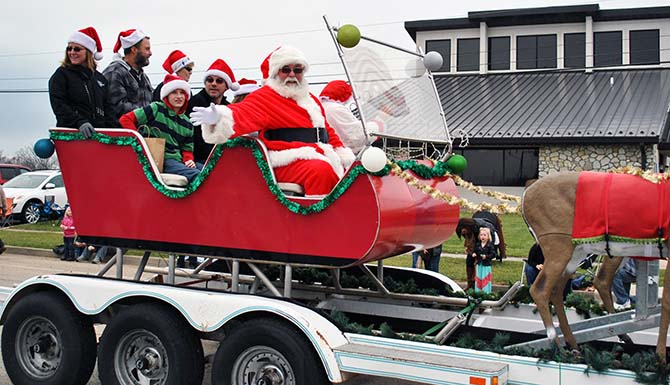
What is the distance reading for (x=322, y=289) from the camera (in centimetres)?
634

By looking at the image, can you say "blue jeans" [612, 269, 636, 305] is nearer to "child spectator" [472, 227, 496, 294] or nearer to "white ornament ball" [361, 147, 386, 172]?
"child spectator" [472, 227, 496, 294]

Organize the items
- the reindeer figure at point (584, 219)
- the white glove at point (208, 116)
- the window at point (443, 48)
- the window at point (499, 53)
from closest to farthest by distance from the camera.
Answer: the reindeer figure at point (584, 219)
the white glove at point (208, 116)
the window at point (499, 53)
the window at point (443, 48)

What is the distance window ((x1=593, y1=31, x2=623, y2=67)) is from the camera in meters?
26.5

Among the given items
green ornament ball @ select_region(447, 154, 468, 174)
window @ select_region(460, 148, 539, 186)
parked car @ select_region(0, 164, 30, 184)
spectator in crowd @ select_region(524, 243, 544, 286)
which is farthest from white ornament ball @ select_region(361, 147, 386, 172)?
parked car @ select_region(0, 164, 30, 184)

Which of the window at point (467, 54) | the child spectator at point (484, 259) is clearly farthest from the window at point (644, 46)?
the child spectator at point (484, 259)

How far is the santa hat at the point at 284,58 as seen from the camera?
5371 millimetres

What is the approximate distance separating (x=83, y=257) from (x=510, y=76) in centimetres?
1871

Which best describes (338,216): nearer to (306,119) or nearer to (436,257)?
(306,119)

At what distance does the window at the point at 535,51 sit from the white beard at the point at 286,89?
23.8m

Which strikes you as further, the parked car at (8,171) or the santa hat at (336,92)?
the parked car at (8,171)

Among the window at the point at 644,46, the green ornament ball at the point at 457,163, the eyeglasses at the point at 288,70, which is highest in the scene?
the window at the point at 644,46

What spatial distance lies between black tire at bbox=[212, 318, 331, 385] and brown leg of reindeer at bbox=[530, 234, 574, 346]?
139 cm

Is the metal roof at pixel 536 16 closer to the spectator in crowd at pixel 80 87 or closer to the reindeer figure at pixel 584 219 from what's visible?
the spectator in crowd at pixel 80 87

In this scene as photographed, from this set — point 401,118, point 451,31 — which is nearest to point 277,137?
point 401,118
